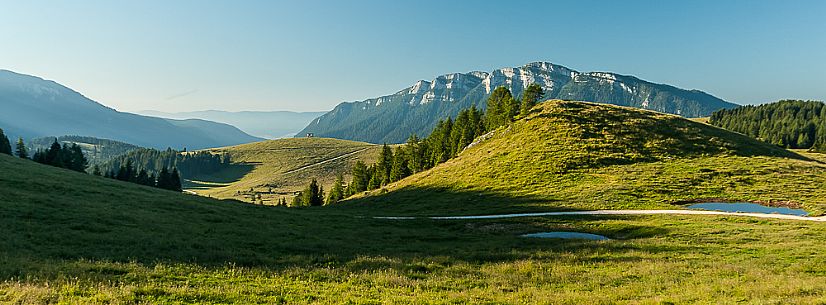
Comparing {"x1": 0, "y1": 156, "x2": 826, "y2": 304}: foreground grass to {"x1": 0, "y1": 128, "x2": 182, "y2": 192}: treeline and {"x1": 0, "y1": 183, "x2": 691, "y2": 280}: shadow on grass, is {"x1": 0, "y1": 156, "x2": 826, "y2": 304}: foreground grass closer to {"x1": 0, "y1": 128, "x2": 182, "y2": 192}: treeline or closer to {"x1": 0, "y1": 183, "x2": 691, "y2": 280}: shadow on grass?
{"x1": 0, "y1": 183, "x2": 691, "y2": 280}: shadow on grass

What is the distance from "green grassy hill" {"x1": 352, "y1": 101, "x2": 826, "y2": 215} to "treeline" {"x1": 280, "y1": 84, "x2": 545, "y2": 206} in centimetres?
746

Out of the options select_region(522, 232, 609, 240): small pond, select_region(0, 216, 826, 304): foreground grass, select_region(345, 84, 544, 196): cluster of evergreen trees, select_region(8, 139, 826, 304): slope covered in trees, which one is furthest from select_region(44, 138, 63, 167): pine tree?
select_region(522, 232, 609, 240): small pond

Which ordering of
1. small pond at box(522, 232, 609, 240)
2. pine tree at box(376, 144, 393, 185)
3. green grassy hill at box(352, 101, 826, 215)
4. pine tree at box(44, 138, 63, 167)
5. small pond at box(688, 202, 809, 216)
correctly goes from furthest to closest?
1. pine tree at box(376, 144, 393, 185)
2. pine tree at box(44, 138, 63, 167)
3. green grassy hill at box(352, 101, 826, 215)
4. small pond at box(688, 202, 809, 216)
5. small pond at box(522, 232, 609, 240)

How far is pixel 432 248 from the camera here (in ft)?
94.4

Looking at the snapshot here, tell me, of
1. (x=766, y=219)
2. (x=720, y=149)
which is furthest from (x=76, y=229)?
(x=720, y=149)

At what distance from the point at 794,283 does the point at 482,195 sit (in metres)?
46.0

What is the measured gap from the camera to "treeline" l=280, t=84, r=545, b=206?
106 m

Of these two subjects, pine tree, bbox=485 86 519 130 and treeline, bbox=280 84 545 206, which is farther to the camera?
treeline, bbox=280 84 545 206

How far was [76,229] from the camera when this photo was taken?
85.2 ft

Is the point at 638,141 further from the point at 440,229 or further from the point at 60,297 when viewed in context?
the point at 60,297

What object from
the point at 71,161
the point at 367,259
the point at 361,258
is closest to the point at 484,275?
the point at 367,259

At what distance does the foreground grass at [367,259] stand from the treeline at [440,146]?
66416mm

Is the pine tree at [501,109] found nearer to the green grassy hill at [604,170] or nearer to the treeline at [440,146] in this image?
the treeline at [440,146]

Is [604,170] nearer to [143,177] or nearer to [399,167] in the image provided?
[399,167]
